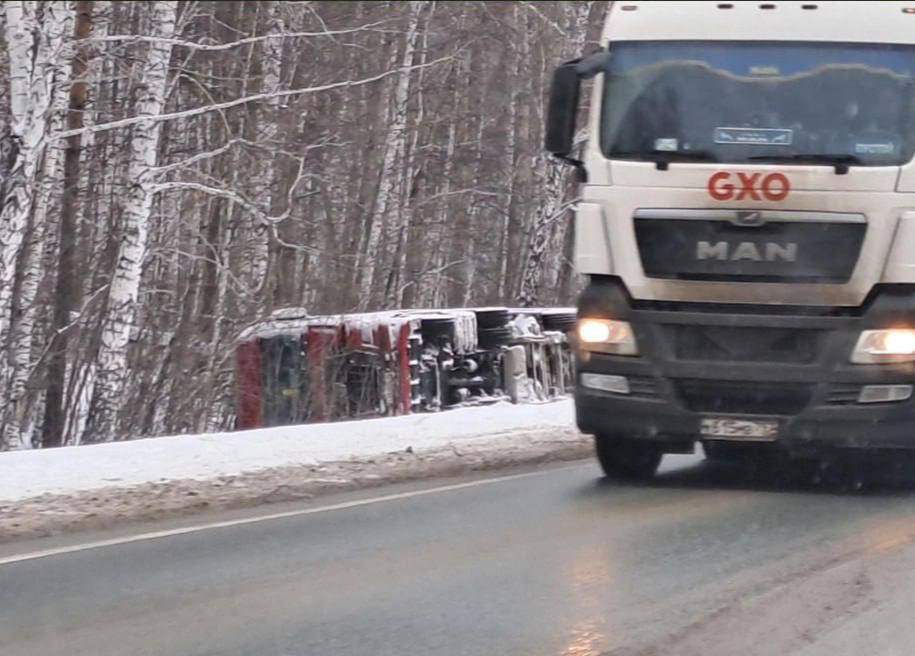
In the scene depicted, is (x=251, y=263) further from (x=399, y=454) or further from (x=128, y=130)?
(x=399, y=454)

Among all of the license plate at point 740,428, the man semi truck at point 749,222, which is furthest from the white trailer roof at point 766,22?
the license plate at point 740,428

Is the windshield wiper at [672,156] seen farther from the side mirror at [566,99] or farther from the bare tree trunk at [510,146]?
the bare tree trunk at [510,146]

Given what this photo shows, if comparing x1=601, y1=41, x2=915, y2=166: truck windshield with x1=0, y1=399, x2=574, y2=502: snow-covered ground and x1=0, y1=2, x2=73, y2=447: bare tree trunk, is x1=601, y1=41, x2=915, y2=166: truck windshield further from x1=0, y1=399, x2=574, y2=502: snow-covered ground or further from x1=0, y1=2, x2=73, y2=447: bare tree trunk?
x1=0, y1=2, x2=73, y2=447: bare tree trunk

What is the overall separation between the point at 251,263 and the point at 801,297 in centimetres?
1116

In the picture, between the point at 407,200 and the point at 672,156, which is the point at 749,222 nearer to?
the point at 672,156

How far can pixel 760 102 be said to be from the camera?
36.5 ft

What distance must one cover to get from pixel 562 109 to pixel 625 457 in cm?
275

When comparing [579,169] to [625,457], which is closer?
[579,169]

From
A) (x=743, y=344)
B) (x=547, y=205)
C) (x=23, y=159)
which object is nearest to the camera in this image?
(x=743, y=344)

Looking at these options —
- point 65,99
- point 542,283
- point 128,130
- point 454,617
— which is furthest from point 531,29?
point 454,617

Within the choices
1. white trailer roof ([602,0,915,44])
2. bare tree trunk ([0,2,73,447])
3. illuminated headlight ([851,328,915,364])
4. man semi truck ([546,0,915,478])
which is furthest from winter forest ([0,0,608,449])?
illuminated headlight ([851,328,915,364])

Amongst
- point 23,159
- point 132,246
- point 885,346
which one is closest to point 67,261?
point 132,246

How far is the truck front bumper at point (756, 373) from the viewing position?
1090 cm

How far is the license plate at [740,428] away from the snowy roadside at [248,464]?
2.45 meters
